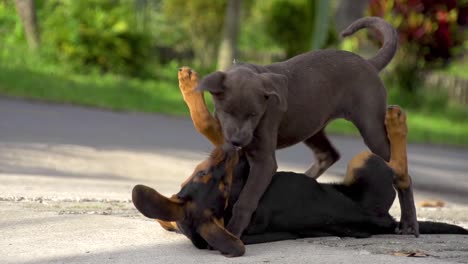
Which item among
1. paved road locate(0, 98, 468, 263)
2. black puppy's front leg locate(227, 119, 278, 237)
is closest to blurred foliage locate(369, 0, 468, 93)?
paved road locate(0, 98, 468, 263)

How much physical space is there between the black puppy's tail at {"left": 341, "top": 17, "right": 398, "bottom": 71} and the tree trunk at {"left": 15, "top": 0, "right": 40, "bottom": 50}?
12.6 metres

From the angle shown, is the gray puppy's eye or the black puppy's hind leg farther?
the black puppy's hind leg

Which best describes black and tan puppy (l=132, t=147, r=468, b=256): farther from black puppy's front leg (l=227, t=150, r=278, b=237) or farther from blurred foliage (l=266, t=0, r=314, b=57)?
blurred foliage (l=266, t=0, r=314, b=57)

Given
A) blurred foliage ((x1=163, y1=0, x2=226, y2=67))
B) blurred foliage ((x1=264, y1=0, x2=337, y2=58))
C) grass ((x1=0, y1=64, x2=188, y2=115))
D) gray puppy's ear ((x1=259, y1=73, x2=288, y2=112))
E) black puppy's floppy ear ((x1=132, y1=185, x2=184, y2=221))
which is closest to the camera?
black puppy's floppy ear ((x1=132, y1=185, x2=184, y2=221))

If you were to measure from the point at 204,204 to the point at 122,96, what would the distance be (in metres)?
10.8

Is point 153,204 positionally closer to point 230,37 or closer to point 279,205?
point 279,205

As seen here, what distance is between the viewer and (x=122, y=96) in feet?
52.4

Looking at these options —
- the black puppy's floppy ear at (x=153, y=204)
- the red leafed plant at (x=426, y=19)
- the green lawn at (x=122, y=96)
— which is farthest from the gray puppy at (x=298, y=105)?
the red leafed plant at (x=426, y=19)

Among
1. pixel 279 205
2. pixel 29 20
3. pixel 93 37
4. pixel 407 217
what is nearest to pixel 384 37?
pixel 407 217

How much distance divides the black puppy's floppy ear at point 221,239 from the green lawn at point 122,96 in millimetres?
9507

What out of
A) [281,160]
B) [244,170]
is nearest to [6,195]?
[244,170]

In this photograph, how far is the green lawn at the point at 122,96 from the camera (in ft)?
49.0

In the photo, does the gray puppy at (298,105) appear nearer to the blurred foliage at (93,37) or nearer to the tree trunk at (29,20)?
the blurred foliage at (93,37)

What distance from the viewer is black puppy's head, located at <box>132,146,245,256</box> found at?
511cm
